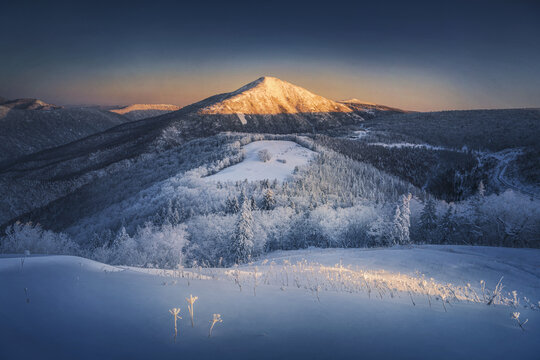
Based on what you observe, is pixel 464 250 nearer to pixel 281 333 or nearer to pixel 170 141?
pixel 281 333

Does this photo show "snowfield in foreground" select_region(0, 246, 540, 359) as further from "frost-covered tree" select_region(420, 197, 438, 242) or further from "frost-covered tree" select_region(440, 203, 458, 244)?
"frost-covered tree" select_region(420, 197, 438, 242)

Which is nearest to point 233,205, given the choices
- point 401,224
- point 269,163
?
point 269,163

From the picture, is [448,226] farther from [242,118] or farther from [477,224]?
[242,118]

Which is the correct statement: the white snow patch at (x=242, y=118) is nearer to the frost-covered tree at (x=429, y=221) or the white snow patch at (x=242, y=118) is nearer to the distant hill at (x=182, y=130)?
the distant hill at (x=182, y=130)

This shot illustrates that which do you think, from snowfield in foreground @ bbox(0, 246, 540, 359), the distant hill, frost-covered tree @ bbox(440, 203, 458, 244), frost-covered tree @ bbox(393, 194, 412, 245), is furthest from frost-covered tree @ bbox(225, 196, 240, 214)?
the distant hill

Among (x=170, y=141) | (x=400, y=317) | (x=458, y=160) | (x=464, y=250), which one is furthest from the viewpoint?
(x=170, y=141)

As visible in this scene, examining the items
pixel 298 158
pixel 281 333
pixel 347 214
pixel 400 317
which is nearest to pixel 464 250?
pixel 347 214
